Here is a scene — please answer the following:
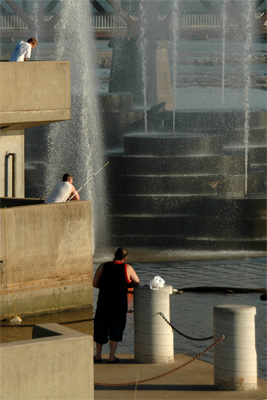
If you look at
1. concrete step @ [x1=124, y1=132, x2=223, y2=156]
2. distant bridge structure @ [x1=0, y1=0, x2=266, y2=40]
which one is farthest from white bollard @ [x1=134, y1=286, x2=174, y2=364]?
distant bridge structure @ [x1=0, y1=0, x2=266, y2=40]

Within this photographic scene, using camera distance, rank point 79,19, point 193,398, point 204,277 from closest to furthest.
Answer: point 193,398 → point 204,277 → point 79,19

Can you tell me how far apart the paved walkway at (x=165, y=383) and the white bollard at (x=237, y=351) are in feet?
0.38

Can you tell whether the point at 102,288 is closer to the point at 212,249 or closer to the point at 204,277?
the point at 204,277

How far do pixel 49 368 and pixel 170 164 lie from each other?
698 inches

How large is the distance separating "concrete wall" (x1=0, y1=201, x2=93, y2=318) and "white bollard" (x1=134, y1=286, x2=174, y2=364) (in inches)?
162

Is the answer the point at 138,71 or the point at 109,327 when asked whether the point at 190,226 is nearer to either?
the point at 109,327

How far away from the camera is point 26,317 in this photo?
16.3 m

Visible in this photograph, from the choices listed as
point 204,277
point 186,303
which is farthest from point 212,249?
point 186,303

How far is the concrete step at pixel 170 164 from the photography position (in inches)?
1047

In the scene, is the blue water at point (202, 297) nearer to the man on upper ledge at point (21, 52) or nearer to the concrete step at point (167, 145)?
the man on upper ledge at point (21, 52)

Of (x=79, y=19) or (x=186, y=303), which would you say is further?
(x=79, y=19)

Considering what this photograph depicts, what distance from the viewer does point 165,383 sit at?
11.3 metres

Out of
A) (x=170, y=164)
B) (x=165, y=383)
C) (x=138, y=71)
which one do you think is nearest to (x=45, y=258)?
(x=165, y=383)

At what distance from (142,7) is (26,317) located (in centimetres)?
3437
